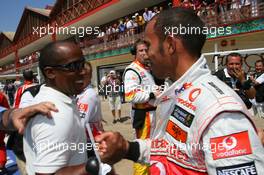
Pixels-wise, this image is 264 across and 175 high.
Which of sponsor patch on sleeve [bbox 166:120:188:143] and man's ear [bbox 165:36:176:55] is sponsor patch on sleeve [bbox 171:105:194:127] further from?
man's ear [bbox 165:36:176:55]

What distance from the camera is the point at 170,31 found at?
142 cm

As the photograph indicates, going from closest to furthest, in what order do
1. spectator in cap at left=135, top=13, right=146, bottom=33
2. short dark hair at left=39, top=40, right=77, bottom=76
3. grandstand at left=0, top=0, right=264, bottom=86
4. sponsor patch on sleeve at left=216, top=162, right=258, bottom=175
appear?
sponsor patch on sleeve at left=216, top=162, right=258, bottom=175
short dark hair at left=39, top=40, right=77, bottom=76
grandstand at left=0, top=0, right=264, bottom=86
spectator in cap at left=135, top=13, right=146, bottom=33

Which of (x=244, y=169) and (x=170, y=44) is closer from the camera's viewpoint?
(x=244, y=169)

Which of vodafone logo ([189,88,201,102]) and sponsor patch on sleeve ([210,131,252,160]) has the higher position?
vodafone logo ([189,88,201,102])

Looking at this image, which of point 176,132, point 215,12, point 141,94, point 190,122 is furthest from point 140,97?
point 215,12

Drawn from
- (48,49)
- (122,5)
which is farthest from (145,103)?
(122,5)

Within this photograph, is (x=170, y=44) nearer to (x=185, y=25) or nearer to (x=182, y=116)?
(x=185, y=25)

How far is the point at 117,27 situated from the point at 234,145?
17.0 meters

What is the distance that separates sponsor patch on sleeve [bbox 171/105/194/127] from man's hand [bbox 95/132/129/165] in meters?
0.33

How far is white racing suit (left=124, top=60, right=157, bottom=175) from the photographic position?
3.57 meters

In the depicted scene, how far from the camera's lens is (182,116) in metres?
1.27

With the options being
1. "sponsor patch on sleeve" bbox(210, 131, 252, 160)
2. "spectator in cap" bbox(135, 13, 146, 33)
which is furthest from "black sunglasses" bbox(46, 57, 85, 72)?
"spectator in cap" bbox(135, 13, 146, 33)

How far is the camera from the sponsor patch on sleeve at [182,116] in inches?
48.3

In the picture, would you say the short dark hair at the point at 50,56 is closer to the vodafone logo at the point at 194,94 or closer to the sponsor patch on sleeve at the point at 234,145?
the vodafone logo at the point at 194,94
